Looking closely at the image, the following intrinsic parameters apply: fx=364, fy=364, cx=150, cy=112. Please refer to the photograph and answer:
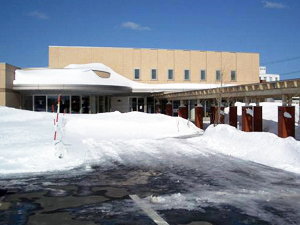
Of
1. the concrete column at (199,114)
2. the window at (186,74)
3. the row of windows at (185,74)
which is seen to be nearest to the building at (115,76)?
the row of windows at (185,74)

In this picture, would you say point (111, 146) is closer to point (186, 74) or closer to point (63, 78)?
point (63, 78)

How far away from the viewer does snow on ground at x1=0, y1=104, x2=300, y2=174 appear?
1212cm

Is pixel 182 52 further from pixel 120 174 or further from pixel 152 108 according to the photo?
pixel 120 174

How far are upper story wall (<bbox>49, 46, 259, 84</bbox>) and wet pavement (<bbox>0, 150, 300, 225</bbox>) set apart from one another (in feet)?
123

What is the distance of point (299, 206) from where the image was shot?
678cm

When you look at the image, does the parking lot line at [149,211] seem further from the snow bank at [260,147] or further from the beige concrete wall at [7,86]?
the beige concrete wall at [7,86]

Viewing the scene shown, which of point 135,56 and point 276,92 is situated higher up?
point 135,56

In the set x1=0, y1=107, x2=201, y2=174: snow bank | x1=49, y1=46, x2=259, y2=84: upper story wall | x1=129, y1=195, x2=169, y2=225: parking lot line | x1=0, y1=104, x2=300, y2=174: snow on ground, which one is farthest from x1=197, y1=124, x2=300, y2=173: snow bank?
x1=49, y1=46, x2=259, y2=84: upper story wall

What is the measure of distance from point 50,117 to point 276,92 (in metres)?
14.8

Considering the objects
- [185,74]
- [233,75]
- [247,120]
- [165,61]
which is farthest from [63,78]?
[233,75]

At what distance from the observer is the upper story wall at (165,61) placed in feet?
154

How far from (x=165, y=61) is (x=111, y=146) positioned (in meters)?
33.5

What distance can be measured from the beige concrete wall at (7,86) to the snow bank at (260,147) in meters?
21.3

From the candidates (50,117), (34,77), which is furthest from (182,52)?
(50,117)
